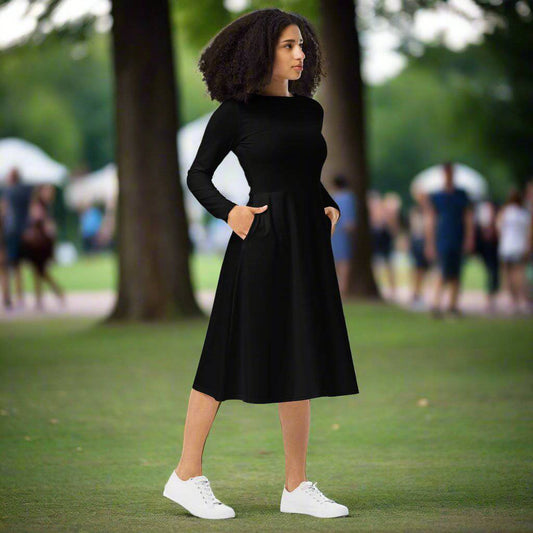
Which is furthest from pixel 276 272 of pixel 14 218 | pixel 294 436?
pixel 14 218

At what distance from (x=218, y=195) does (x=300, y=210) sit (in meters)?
0.35

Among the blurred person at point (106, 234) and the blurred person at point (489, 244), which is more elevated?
the blurred person at point (106, 234)

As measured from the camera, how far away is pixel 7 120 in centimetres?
6134

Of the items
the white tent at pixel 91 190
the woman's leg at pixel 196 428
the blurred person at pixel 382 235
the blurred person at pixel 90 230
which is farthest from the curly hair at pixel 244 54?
the white tent at pixel 91 190

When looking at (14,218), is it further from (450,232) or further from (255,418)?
(255,418)

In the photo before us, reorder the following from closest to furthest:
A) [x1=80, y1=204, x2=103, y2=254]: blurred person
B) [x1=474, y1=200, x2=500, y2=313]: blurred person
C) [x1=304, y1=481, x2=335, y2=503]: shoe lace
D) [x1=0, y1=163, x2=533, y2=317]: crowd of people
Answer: [x1=304, y1=481, x2=335, y2=503]: shoe lace, [x1=0, y1=163, x2=533, y2=317]: crowd of people, [x1=474, y1=200, x2=500, y2=313]: blurred person, [x1=80, y1=204, x2=103, y2=254]: blurred person

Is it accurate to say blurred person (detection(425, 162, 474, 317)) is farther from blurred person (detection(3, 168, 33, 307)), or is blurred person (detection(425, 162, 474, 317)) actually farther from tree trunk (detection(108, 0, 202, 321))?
blurred person (detection(3, 168, 33, 307))

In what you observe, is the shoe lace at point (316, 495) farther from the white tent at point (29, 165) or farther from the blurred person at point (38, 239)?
the white tent at point (29, 165)

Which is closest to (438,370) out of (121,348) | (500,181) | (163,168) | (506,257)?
(121,348)

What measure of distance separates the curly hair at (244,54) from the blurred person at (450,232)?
11616 millimetres

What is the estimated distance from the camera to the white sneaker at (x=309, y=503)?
18.7 ft

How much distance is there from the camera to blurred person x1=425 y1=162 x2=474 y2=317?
57.3 ft

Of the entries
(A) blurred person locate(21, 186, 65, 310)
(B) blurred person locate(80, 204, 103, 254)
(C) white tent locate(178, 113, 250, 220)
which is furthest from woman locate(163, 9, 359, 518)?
(B) blurred person locate(80, 204, 103, 254)

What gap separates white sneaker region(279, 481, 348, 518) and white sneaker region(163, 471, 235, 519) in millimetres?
246
